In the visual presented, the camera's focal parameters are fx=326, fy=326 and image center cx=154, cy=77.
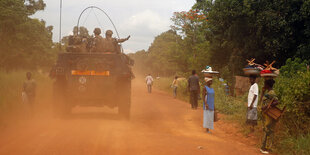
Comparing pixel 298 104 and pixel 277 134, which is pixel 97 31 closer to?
pixel 277 134

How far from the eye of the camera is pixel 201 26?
2917 cm

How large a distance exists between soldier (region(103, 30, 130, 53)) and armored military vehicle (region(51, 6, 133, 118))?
0.69 meters

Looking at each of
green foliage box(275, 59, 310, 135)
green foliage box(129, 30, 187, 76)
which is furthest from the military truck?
green foliage box(129, 30, 187, 76)

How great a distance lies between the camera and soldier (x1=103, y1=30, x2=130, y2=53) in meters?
11.0

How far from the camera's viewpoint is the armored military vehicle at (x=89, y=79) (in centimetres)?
1002

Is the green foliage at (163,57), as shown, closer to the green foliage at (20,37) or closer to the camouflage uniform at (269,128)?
the green foliage at (20,37)

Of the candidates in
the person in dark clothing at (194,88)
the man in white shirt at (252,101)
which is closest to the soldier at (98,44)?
the man in white shirt at (252,101)

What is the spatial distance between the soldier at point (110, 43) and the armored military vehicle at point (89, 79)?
0.69m

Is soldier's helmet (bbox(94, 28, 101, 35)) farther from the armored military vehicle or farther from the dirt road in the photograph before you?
the dirt road

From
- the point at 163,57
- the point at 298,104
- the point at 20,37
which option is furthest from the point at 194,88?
the point at 163,57

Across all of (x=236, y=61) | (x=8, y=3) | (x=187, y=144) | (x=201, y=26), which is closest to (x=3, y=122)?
(x=187, y=144)

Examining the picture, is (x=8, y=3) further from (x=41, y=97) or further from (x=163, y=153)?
(x=163, y=153)

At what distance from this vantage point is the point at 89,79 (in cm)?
1001

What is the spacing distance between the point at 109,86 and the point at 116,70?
548 mm
